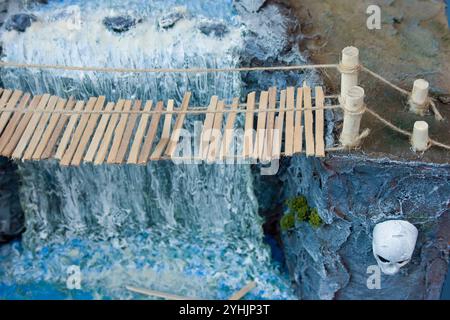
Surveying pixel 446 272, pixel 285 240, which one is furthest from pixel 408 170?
pixel 285 240

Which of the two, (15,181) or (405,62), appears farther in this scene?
(15,181)

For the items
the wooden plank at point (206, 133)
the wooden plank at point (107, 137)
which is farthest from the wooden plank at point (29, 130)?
the wooden plank at point (206, 133)

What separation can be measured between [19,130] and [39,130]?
6.2 inches

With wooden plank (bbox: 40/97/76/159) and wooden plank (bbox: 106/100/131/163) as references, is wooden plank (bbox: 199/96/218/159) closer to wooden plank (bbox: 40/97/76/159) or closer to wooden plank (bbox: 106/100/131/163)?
wooden plank (bbox: 106/100/131/163)

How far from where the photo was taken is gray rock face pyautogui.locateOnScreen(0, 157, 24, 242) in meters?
6.00

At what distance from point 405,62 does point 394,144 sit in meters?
1.00

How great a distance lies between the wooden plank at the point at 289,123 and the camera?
450 cm

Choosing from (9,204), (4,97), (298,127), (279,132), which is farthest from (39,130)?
(298,127)

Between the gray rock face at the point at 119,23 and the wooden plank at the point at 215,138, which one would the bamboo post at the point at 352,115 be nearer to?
the wooden plank at the point at 215,138

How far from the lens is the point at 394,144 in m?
4.57

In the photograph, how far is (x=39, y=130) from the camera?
15.9ft

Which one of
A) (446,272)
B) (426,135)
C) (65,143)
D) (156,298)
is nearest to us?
(426,135)

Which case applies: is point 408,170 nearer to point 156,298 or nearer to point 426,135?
point 426,135

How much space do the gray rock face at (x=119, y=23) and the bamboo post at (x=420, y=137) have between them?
8.74 ft
